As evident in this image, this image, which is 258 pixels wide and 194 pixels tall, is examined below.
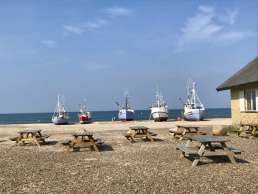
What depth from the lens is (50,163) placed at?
12.6 meters

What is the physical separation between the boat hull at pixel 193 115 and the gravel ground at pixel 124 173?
39663 millimetres

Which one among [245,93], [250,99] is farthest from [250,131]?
[245,93]

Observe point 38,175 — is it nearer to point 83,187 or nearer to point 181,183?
point 83,187

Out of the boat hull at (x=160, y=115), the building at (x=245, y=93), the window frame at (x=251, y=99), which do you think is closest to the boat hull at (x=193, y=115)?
the boat hull at (x=160, y=115)

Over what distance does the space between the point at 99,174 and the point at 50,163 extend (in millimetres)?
2879

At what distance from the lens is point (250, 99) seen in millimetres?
23406

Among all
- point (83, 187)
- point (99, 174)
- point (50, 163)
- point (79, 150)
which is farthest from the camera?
point (79, 150)

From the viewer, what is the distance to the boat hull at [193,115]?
54.2m

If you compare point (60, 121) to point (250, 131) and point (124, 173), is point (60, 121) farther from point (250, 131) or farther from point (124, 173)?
point (124, 173)

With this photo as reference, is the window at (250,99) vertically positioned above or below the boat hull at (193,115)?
above

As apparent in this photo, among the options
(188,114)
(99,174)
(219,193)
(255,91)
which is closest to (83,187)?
(99,174)

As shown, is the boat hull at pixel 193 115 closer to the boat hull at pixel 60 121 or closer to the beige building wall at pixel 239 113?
the boat hull at pixel 60 121

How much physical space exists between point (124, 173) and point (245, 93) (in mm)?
15660

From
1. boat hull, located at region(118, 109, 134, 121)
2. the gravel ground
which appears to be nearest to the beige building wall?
the gravel ground
